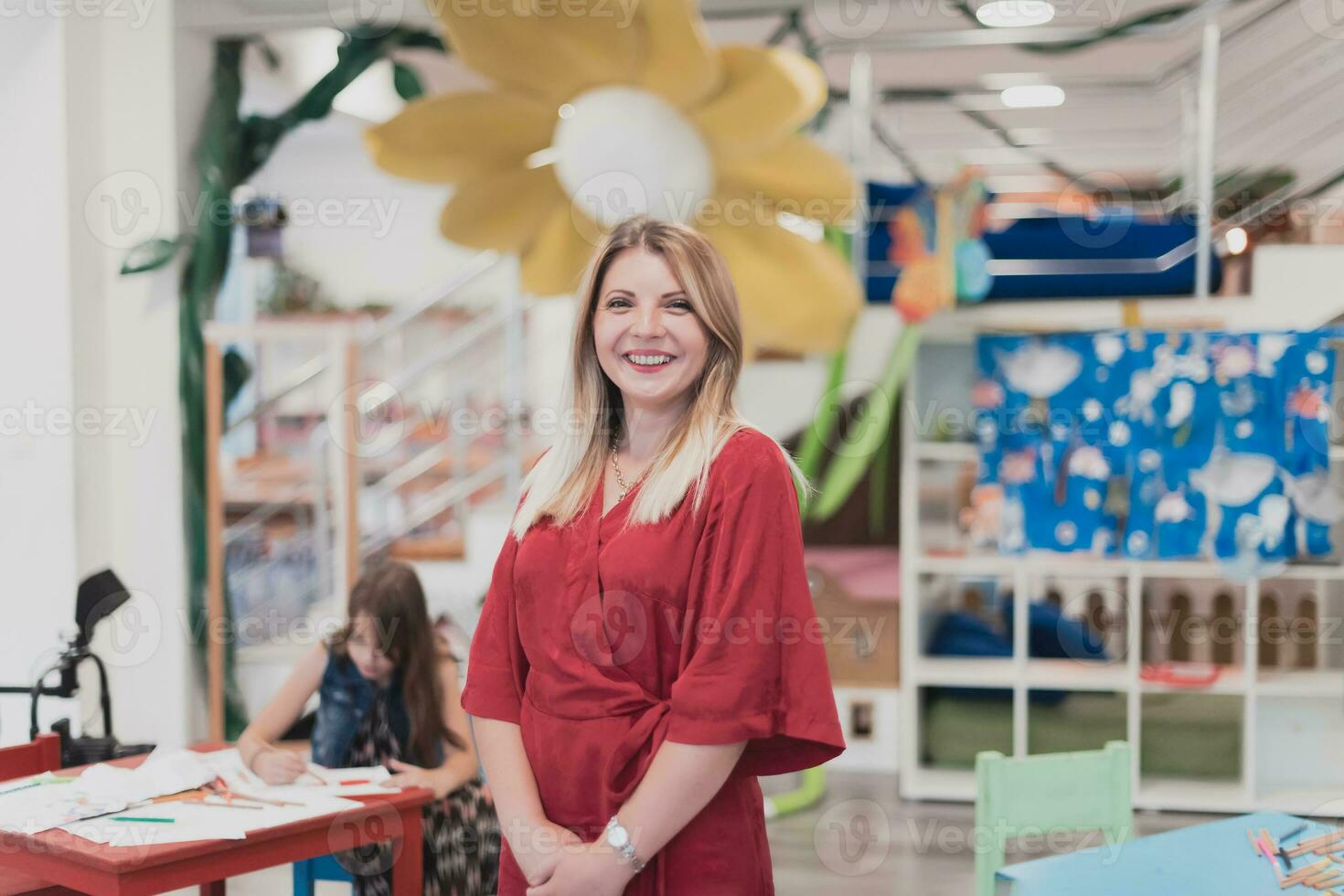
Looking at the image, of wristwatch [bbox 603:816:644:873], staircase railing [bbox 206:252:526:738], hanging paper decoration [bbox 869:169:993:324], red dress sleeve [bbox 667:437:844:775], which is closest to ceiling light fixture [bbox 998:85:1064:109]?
hanging paper decoration [bbox 869:169:993:324]

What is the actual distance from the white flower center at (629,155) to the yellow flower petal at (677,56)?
0.14ft

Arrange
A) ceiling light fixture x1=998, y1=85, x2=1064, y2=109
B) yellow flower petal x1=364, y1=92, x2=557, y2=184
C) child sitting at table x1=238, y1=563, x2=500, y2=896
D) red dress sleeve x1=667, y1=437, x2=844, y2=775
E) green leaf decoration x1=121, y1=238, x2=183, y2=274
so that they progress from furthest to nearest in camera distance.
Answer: ceiling light fixture x1=998, y1=85, x2=1064, y2=109 → green leaf decoration x1=121, y1=238, x2=183, y2=274 → yellow flower petal x1=364, y1=92, x2=557, y2=184 → child sitting at table x1=238, y1=563, x2=500, y2=896 → red dress sleeve x1=667, y1=437, x2=844, y2=775

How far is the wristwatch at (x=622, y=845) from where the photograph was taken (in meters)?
1.46

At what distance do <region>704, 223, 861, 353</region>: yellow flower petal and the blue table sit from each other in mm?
2019

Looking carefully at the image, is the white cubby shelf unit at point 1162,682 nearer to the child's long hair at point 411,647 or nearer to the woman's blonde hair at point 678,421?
the child's long hair at point 411,647

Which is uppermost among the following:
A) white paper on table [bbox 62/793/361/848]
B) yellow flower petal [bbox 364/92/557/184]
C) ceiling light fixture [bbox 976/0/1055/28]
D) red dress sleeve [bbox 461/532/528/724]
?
ceiling light fixture [bbox 976/0/1055/28]

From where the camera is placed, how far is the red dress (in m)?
1.44

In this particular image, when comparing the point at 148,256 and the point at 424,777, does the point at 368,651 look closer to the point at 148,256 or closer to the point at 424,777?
the point at 424,777

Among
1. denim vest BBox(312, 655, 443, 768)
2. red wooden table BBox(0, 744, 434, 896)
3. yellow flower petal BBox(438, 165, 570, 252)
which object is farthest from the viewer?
yellow flower petal BBox(438, 165, 570, 252)

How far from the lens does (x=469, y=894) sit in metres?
2.72

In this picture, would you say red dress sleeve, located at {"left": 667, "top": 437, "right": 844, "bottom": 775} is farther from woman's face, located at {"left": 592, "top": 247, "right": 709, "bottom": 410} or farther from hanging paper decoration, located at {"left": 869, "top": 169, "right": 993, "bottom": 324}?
hanging paper decoration, located at {"left": 869, "top": 169, "right": 993, "bottom": 324}

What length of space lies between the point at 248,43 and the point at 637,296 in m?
3.53

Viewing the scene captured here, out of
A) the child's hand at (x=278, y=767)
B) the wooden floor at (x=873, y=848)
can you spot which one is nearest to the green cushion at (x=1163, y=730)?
the wooden floor at (x=873, y=848)

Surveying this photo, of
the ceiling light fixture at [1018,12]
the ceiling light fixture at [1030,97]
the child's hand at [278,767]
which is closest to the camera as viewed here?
the child's hand at [278,767]
